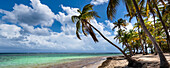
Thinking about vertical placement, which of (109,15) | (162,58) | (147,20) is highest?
(147,20)

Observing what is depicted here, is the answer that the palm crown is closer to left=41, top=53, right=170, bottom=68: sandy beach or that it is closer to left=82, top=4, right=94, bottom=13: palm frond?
left=82, top=4, right=94, bottom=13: palm frond

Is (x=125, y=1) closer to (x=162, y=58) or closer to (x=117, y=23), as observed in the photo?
(x=162, y=58)

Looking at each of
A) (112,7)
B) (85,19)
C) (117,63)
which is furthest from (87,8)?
(117,63)

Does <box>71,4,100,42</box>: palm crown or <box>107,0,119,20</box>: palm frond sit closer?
<box>107,0,119,20</box>: palm frond

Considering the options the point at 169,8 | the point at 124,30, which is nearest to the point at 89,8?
the point at 169,8

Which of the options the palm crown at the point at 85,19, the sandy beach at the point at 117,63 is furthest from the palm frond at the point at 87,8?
A: the sandy beach at the point at 117,63

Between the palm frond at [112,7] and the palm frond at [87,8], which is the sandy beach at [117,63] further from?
the palm frond at [87,8]

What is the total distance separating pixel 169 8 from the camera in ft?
39.4

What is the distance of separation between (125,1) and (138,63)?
472 cm

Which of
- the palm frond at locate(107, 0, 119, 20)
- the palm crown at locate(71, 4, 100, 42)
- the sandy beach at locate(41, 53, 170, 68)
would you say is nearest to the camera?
the sandy beach at locate(41, 53, 170, 68)

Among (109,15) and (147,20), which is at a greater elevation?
(147,20)

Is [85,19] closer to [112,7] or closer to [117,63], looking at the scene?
[112,7]

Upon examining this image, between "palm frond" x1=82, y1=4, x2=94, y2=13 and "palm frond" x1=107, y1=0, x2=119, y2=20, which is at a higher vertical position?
"palm frond" x1=82, y1=4, x2=94, y2=13

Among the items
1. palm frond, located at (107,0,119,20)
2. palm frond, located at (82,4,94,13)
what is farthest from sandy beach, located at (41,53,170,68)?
palm frond, located at (82,4,94,13)
